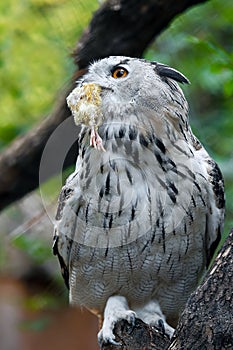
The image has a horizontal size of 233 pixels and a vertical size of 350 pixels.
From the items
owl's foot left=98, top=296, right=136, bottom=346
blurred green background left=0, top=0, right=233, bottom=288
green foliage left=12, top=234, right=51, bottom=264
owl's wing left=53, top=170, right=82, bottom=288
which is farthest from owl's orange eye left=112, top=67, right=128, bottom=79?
green foliage left=12, top=234, right=51, bottom=264

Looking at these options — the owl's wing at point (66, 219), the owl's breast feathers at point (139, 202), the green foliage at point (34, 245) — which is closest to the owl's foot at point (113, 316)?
the owl's breast feathers at point (139, 202)

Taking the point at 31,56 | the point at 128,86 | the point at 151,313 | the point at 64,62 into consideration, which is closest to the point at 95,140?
the point at 128,86

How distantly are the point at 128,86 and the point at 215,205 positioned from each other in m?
0.59

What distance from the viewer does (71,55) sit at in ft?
11.0

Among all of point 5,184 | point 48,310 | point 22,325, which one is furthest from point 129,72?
point 48,310

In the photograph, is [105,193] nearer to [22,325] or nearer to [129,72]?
[129,72]

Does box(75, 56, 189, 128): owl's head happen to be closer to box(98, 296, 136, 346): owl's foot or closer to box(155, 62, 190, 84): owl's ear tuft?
box(155, 62, 190, 84): owl's ear tuft

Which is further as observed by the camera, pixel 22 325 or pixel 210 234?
pixel 22 325

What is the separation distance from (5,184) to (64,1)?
993 millimetres

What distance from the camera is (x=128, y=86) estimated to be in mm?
2652

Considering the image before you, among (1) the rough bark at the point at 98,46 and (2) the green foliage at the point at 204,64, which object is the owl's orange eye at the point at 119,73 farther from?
(2) the green foliage at the point at 204,64

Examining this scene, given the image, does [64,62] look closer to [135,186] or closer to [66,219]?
[66,219]

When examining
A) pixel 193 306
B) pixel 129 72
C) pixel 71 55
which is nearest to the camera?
pixel 193 306

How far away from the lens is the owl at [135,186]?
266 cm
